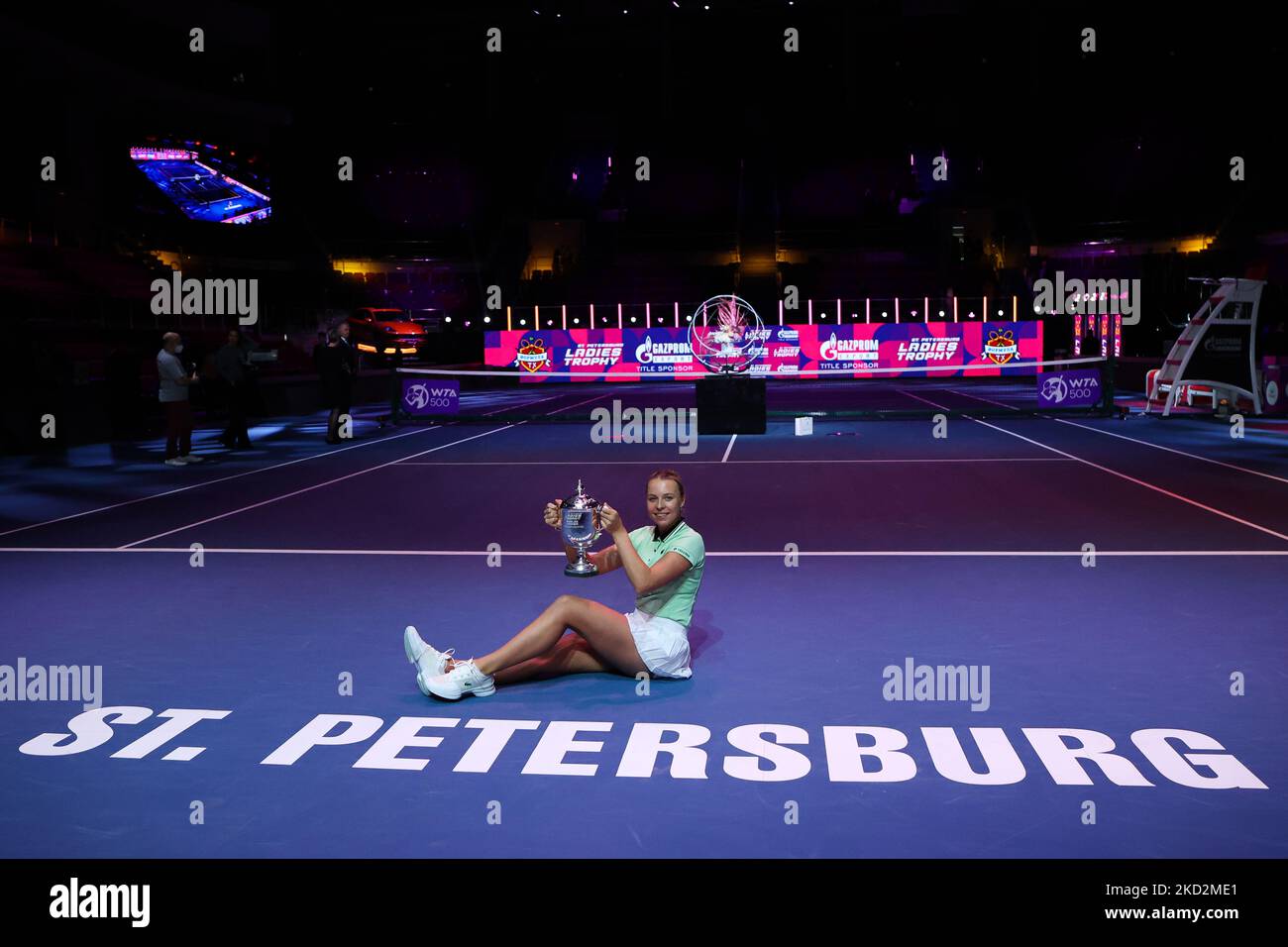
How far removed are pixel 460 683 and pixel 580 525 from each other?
98 cm

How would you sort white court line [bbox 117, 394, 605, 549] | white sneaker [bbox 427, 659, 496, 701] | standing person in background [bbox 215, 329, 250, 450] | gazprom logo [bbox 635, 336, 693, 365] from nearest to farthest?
white sneaker [bbox 427, 659, 496, 701] < white court line [bbox 117, 394, 605, 549] < standing person in background [bbox 215, 329, 250, 450] < gazprom logo [bbox 635, 336, 693, 365]

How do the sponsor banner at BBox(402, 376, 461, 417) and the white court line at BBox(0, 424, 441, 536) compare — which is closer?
the white court line at BBox(0, 424, 441, 536)

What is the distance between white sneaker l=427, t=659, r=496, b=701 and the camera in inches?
224

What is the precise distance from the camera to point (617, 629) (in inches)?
232

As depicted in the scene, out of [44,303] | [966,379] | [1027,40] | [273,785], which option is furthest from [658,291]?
[273,785]

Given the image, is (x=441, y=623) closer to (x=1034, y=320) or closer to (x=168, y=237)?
(x=1034, y=320)

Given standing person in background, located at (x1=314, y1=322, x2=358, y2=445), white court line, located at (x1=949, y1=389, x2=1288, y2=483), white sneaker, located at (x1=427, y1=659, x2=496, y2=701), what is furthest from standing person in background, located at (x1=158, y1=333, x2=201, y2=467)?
white court line, located at (x1=949, y1=389, x2=1288, y2=483)

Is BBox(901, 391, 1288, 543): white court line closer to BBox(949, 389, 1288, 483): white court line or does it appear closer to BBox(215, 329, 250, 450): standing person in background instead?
BBox(949, 389, 1288, 483): white court line

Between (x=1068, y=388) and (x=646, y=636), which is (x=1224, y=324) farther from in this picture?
(x=646, y=636)

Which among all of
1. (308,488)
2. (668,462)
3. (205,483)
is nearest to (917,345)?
(668,462)

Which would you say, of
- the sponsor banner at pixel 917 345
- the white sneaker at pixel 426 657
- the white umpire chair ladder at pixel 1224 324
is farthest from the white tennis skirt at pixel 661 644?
the sponsor banner at pixel 917 345

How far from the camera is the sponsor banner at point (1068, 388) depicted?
2522 cm

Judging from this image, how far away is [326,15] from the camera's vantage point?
139 ft

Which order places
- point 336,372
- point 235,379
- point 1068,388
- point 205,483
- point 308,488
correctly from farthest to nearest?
1. point 1068,388
2. point 336,372
3. point 235,379
4. point 205,483
5. point 308,488
